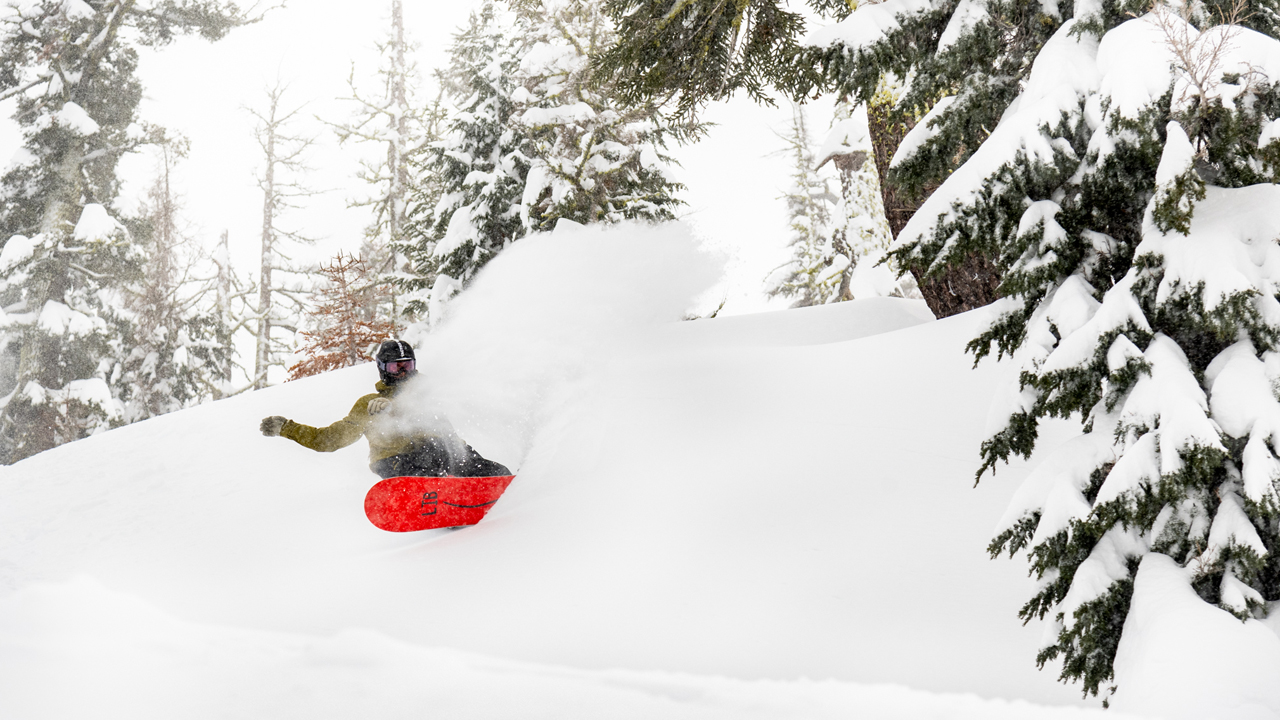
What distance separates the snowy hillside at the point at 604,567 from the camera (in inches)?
150

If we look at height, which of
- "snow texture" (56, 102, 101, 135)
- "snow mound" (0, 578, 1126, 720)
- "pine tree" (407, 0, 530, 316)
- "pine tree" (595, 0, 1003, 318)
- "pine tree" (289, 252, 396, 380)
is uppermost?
"snow texture" (56, 102, 101, 135)

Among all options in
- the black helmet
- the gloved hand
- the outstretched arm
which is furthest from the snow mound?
the black helmet

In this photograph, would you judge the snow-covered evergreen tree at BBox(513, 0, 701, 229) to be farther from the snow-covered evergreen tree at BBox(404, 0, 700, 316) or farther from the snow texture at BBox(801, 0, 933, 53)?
the snow texture at BBox(801, 0, 933, 53)

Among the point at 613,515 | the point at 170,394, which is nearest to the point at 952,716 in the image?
the point at 613,515

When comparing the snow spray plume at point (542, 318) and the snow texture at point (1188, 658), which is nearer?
the snow texture at point (1188, 658)

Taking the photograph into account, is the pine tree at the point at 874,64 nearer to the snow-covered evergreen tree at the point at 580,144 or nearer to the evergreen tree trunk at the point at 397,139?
the snow-covered evergreen tree at the point at 580,144

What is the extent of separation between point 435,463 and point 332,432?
921 millimetres

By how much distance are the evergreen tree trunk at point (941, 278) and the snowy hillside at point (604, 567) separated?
734 millimetres

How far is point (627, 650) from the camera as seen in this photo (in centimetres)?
420

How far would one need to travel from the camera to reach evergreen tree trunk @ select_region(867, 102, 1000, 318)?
749 centimetres

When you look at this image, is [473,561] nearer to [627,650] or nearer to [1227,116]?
[627,650]

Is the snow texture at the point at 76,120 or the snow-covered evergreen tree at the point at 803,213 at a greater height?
the snow-covered evergreen tree at the point at 803,213

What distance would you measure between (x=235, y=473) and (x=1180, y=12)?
10.4m

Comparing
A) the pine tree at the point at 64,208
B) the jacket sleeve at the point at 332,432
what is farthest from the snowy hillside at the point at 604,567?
the pine tree at the point at 64,208
